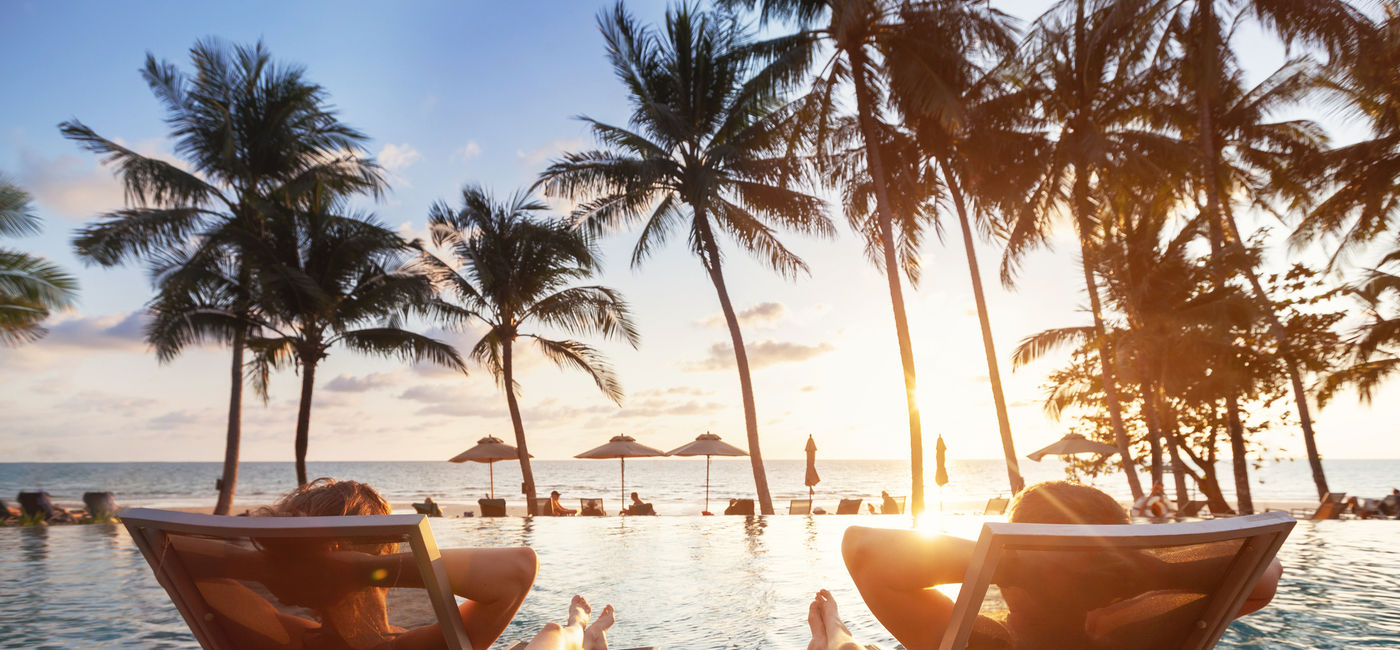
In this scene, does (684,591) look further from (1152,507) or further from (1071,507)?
(1152,507)

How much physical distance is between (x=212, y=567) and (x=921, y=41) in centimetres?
1421

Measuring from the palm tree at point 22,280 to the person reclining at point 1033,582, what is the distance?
1946 cm

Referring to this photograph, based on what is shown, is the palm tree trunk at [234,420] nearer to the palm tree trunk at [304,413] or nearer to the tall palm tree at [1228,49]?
the palm tree trunk at [304,413]

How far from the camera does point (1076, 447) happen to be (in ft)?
66.9

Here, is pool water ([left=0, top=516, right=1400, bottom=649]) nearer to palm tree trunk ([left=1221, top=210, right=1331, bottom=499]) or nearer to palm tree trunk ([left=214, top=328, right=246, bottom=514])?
palm tree trunk ([left=214, top=328, right=246, bottom=514])

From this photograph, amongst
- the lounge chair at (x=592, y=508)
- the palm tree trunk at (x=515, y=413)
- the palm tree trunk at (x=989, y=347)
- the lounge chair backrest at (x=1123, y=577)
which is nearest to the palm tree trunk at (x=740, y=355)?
the lounge chair at (x=592, y=508)

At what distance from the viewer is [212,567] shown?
1685mm

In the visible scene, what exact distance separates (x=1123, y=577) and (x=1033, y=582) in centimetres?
18

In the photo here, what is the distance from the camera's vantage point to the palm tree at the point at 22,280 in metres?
15.3

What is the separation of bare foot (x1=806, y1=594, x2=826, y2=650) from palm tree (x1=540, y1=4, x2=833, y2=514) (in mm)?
13192

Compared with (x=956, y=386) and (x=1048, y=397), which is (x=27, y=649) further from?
(x=1048, y=397)

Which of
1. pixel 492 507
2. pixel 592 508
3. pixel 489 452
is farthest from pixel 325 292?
pixel 592 508

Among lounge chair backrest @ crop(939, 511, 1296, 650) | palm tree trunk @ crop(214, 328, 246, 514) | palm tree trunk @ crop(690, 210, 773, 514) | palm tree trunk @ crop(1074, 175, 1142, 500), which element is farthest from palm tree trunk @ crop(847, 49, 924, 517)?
palm tree trunk @ crop(214, 328, 246, 514)

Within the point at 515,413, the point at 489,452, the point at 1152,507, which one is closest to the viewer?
the point at 1152,507
